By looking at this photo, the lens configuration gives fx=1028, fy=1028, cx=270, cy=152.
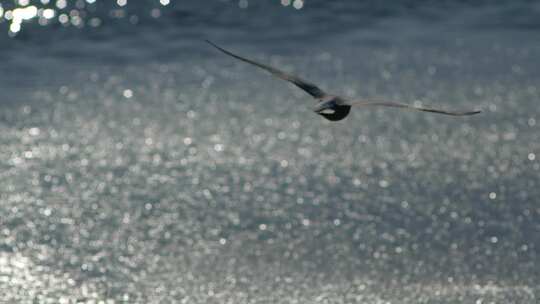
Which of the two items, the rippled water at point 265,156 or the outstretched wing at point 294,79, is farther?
the rippled water at point 265,156

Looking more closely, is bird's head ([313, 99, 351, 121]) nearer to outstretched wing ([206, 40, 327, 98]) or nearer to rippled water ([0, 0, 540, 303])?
outstretched wing ([206, 40, 327, 98])

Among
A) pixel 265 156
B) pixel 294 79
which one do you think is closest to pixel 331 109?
pixel 294 79

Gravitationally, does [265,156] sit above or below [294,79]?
below

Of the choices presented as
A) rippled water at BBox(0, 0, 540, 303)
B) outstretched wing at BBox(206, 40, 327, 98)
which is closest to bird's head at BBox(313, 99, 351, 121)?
outstretched wing at BBox(206, 40, 327, 98)

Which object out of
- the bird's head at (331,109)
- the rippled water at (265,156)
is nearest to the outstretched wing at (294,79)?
the bird's head at (331,109)

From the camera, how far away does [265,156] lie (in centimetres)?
196

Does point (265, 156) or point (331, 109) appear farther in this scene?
point (265, 156)

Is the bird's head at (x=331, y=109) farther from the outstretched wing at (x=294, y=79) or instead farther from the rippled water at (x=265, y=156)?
the rippled water at (x=265, y=156)

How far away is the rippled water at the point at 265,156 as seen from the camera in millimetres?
1557

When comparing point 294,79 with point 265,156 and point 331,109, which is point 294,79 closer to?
point 331,109

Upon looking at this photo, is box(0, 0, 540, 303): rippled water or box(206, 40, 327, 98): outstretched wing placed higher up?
box(206, 40, 327, 98): outstretched wing

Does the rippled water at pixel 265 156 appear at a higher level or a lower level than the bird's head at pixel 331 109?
lower

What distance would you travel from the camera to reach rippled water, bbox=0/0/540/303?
1557 mm

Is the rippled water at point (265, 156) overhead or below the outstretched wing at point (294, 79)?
below
